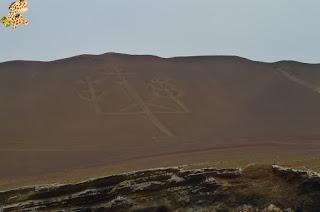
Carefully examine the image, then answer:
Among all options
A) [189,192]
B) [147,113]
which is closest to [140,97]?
[147,113]

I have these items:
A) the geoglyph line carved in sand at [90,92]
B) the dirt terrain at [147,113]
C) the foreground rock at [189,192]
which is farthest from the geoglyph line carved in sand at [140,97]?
the foreground rock at [189,192]

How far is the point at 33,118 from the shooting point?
9044cm

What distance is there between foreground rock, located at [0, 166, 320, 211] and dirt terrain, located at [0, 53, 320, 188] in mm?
38461

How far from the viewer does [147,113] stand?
91.4 m

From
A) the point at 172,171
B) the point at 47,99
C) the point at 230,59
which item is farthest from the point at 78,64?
the point at 172,171

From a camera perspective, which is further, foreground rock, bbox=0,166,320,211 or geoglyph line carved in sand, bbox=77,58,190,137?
geoglyph line carved in sand, bbox=77,58,190,137

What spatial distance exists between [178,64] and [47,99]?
34.1m

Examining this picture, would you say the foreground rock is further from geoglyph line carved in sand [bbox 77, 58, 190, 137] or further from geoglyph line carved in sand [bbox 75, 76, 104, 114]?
geoglyph line carved in sand [bbox 75, 76, 104, 114]

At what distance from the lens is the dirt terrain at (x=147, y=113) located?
231ft

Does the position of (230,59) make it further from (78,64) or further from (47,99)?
(47,99)

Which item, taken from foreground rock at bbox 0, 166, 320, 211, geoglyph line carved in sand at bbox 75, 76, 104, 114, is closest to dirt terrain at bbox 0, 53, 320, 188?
geoglyph line carved in sand at bbox 75, 76, 104, 114

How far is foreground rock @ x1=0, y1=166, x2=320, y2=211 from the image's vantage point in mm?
16266

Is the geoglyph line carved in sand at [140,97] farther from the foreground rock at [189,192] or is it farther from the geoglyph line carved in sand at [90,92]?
the foreground rock at [189,192]

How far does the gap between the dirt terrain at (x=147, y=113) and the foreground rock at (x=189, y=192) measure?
1514 inches
